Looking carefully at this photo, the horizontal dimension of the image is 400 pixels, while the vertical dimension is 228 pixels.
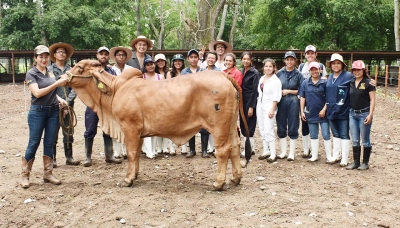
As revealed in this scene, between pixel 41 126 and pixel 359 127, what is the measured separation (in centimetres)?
522

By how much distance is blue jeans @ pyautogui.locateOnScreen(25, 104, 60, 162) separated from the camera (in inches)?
232

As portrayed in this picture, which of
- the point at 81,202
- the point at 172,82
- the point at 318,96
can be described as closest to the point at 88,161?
the point at 81,202

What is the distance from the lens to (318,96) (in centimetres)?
729

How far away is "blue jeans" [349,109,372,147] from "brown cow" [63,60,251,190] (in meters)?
2.14

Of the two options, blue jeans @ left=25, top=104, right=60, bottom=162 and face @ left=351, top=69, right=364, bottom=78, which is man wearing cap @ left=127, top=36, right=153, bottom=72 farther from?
face @ left=351, top=69, right=364, bottom=78

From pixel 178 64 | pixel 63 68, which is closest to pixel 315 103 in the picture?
pixel 178 64

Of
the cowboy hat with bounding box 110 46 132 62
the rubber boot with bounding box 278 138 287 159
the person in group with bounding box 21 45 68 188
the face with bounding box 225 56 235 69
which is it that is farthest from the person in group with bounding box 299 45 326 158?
the person in group with bounding box 21 45 68 188

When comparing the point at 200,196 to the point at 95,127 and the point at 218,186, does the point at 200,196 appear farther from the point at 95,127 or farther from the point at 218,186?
the point at 95,127

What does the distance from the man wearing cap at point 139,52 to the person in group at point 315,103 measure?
10.2ft

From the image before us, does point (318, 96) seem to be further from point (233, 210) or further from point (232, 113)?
point (233, 210)

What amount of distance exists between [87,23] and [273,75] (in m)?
23.4

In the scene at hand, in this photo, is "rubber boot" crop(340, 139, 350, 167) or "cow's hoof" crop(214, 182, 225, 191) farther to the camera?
"rubber boot" crop(340, 139, 350, 167)

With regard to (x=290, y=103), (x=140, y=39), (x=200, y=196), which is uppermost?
(x=140, y=39)

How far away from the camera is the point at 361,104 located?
21.9 feet
